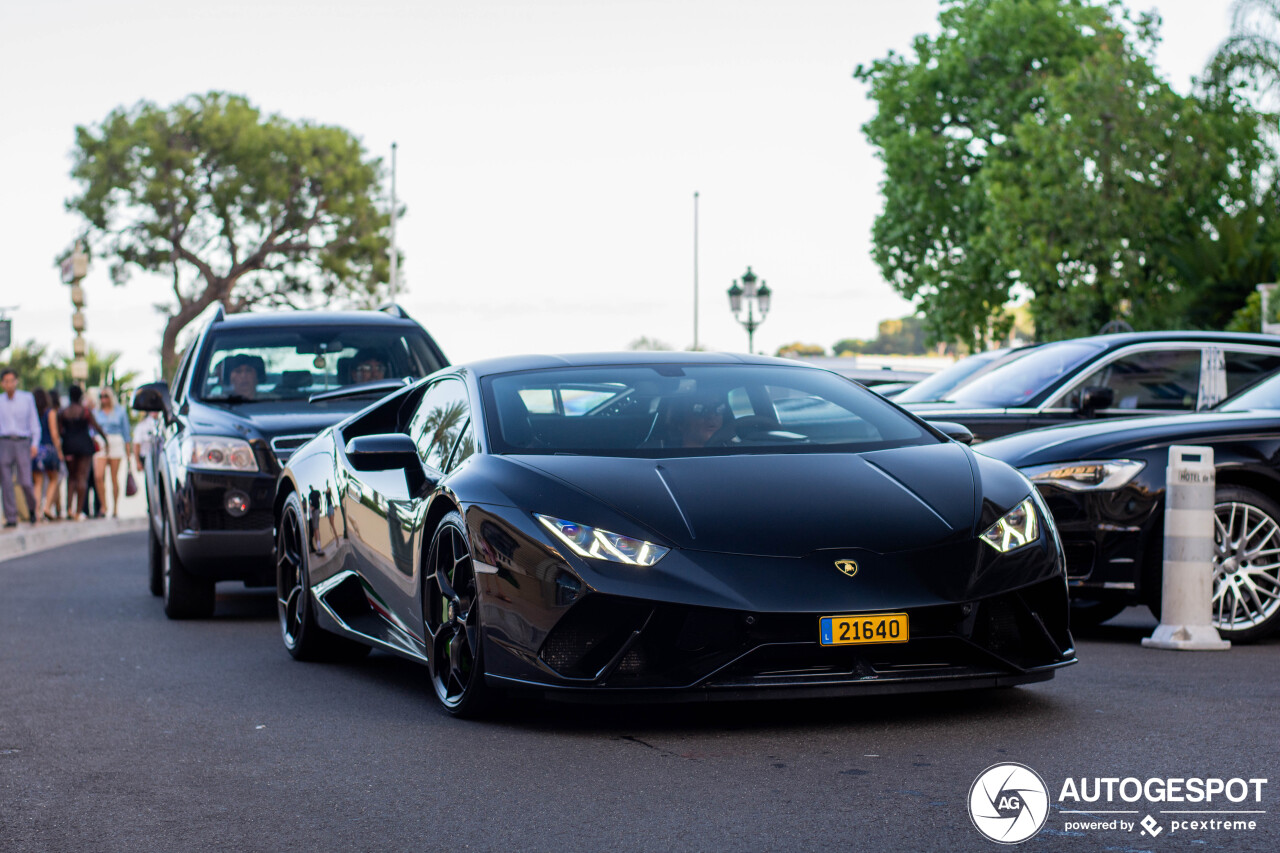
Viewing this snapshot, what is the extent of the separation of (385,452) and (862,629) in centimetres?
209

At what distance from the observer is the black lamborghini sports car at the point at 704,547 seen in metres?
5.00

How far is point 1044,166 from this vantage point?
40.8 metres

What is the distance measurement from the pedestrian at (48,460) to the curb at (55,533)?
2.50 ft

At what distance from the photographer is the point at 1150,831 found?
12.9ft

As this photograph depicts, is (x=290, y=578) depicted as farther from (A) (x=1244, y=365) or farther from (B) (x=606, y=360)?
(A) (x=1244, y=365)

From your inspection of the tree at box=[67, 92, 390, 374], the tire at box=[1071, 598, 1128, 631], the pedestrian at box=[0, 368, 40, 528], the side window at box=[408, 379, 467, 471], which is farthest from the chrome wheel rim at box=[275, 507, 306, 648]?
the tree at box=[67, 92, 390, 374]

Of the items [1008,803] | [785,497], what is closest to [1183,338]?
[785,497]

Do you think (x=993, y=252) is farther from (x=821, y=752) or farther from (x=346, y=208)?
(x=821, y=752)

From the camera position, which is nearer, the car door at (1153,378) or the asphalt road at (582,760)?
the asphalt road at (582,760)

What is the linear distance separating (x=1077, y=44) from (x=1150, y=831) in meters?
42.8

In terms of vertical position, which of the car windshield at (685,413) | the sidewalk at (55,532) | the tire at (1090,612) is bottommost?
the sidewalk at (55,532)

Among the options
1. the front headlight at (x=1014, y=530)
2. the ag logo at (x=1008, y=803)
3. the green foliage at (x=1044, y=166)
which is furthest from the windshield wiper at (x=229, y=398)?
the green foliage at (x=1044, y=166)

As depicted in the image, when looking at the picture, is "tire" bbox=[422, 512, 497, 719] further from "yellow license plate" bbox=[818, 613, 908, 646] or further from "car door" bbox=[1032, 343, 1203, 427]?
"car door" bbox=[1032, 343, 1203, 427]

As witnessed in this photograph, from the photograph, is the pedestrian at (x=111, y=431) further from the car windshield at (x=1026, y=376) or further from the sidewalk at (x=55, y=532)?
the car windshield at (x=1026, y=376)
